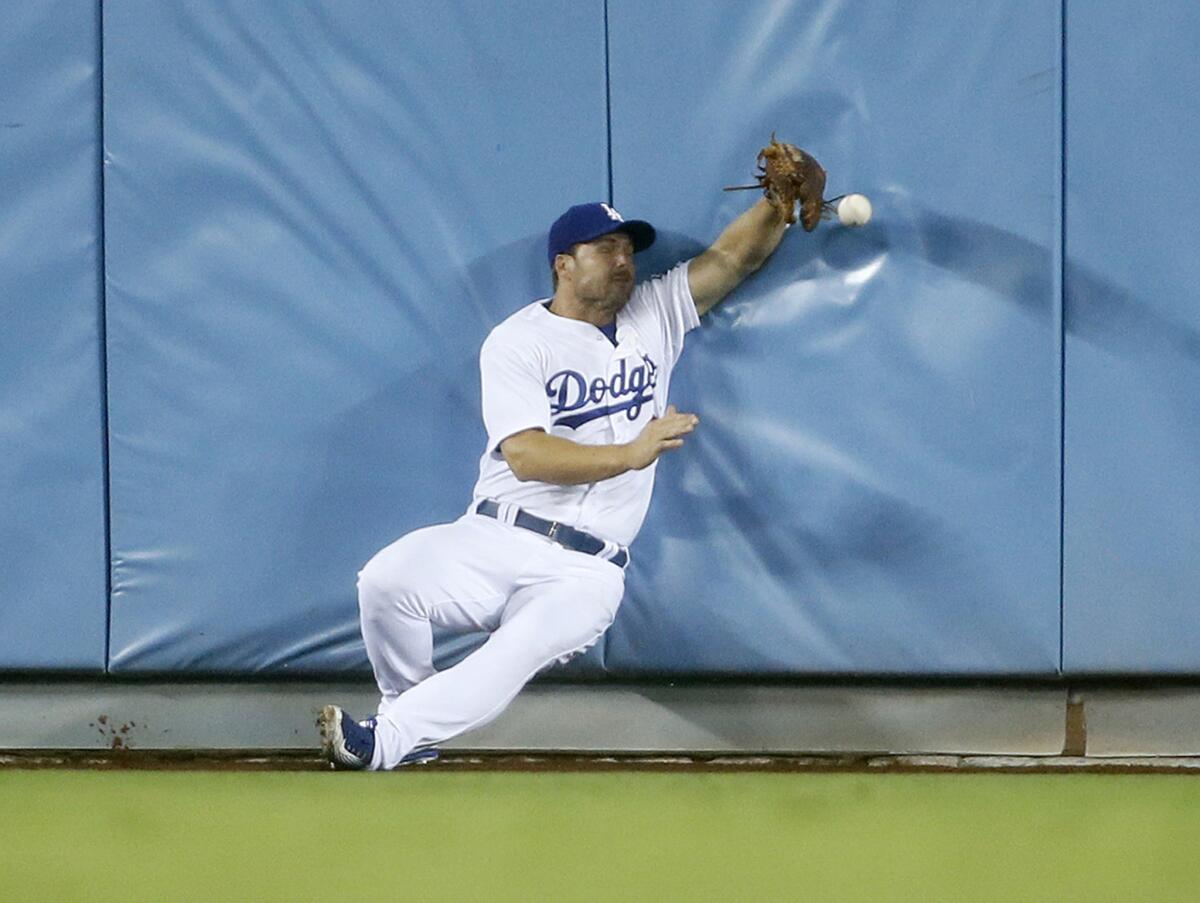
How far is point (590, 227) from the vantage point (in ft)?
9.73

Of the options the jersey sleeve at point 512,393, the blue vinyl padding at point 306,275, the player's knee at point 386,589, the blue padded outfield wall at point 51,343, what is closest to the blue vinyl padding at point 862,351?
the blue vinyl padding at point 306,275

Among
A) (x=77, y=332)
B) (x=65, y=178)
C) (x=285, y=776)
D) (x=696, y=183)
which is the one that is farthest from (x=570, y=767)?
(x=65, y=178)

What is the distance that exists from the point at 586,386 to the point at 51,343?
1.30 m

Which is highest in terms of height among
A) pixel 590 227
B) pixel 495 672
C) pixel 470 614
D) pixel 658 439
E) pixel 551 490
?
pixel 590 227

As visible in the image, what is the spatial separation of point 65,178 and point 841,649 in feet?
7.05

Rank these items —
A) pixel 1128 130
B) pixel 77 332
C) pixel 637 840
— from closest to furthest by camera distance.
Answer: pixel 637 840 < pixel 1128 130 < pixel 77 332

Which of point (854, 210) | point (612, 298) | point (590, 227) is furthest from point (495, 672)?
point (854, 210)

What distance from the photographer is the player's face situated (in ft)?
9.82

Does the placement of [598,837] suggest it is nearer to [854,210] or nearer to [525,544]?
[525,544]

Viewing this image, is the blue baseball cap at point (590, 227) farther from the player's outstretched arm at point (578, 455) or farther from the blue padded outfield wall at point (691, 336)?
the player's outstretched arm at point (578, 455)

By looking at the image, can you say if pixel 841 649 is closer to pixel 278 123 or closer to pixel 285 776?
pixel 285 776

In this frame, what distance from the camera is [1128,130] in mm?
2963

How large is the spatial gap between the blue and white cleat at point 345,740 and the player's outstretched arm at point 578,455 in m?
0.65

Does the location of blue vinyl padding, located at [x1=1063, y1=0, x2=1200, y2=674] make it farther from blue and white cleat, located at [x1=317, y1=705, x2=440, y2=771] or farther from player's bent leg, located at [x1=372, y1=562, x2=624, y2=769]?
blue and white cleat, located at [x1=317, y1=705, x2=440, y2=771]
